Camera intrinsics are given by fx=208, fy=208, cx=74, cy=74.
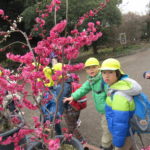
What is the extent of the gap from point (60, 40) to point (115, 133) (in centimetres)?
115

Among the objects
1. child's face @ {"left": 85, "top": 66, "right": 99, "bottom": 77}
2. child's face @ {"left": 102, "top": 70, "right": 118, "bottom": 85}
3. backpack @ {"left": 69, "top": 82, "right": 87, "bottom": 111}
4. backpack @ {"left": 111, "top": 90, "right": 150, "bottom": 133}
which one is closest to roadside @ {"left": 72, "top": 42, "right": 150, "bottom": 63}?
backpack @ {"left": 69, "top": 82, "right": 87, "bottom": 111}

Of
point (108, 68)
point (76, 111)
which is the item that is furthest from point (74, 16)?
point (108, 68)

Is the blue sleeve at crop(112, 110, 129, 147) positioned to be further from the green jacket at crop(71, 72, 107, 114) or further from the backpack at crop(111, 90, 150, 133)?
the green jacket at crop(71, 72, 107, 114)

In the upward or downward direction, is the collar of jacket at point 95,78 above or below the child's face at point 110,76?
below

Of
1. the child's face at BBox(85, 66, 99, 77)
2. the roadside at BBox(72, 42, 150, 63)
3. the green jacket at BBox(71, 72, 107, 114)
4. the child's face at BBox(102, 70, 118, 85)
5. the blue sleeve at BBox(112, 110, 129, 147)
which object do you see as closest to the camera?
the blue sleeve at BBox(112, 110, 129, 147)

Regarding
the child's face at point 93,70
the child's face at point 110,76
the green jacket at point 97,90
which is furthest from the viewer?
the child's face at point 93,70

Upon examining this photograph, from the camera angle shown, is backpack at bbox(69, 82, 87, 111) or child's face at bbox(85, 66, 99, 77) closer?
child's face at bbox(85, 66, 99, 77)

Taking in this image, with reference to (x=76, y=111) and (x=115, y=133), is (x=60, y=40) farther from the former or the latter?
(x=76, y=111)

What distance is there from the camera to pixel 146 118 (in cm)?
216

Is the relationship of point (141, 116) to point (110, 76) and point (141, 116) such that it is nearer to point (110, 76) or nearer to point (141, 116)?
point (141, 116)

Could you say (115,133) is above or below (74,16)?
below

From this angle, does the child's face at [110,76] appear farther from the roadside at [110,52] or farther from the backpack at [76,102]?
the roadside at [110,52]

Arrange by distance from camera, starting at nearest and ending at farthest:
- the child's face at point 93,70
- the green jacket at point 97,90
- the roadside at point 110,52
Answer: the green jacket at point 97,90 → the child's face at point 93,70 → the roadside at point 110,52

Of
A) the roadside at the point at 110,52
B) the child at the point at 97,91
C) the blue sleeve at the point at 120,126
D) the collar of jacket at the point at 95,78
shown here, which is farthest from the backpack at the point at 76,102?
the roadside at the point at 110,52
